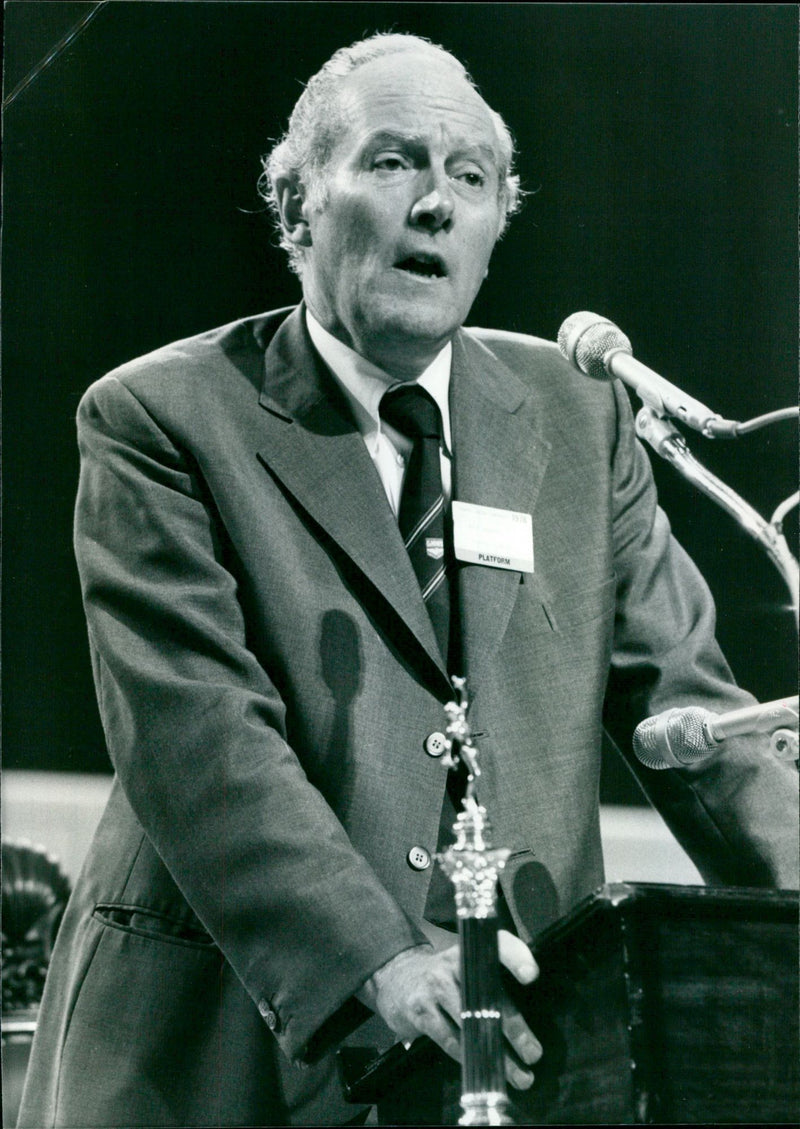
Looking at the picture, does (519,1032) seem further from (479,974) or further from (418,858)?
(418,858)

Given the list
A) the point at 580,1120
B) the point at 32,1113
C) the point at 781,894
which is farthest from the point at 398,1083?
the point at 32,1113

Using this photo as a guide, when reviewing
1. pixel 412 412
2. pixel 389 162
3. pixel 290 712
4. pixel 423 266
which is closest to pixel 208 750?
pixel 290 712

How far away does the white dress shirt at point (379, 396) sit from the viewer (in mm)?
2117

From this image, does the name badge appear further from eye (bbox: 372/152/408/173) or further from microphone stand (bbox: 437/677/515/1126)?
microphone stand (bbox: 437/677/515/1126)

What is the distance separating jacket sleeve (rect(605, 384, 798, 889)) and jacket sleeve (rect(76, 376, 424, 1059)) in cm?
49

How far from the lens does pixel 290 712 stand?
1903 millimetres

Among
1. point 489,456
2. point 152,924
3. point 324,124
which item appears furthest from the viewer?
point 324,124

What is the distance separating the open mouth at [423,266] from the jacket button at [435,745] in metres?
0.70

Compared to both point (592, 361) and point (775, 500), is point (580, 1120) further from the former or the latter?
point (775, 500)

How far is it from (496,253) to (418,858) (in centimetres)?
113

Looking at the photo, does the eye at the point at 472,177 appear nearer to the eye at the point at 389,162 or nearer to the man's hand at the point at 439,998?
the eye at the point at 389,162

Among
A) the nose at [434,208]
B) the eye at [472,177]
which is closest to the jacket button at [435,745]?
the nose at [434,208]

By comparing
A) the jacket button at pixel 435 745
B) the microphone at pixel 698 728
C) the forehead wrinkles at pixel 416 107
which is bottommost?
the microphone at pixel 698 728

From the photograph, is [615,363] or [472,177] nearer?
[615,363]
